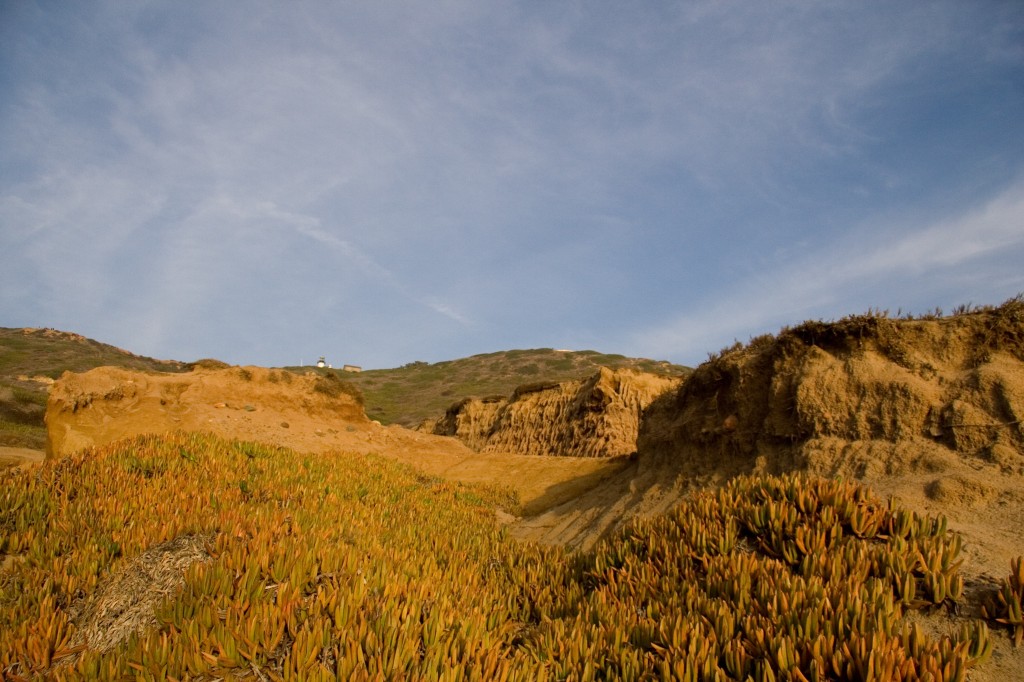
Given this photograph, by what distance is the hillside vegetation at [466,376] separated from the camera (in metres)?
73.1

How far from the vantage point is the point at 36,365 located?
6156 centimetres

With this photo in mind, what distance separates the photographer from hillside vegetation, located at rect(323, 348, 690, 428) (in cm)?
7306

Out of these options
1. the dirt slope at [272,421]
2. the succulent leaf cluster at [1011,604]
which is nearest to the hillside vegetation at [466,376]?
the dirt slope at [272,421]

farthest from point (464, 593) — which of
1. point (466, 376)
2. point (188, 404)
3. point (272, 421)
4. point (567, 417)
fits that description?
point (466, 376)

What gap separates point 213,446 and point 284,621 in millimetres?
7380

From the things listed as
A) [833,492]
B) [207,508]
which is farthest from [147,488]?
[833,492]

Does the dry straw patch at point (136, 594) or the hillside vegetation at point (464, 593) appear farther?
the dry straw patch at point (136, 594)

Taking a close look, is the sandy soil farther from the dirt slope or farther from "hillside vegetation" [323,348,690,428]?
"hillside vegetation" [323,348,690,428]

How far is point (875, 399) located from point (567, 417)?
20507mm

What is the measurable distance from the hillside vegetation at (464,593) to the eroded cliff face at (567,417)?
15.4 meters

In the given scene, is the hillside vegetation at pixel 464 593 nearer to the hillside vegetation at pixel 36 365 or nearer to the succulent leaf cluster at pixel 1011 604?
the succulent leaf cluster at pixel 1011 604

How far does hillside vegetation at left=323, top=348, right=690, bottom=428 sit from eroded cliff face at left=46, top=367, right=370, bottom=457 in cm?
3973

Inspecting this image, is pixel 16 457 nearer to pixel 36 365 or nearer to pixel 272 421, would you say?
pixel 272 421

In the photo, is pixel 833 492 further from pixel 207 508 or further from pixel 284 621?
pixel 207 508
